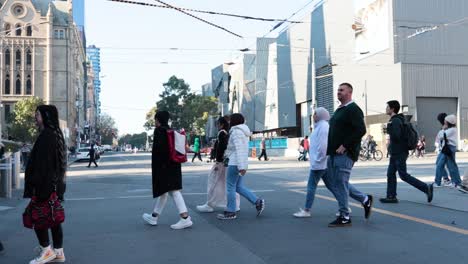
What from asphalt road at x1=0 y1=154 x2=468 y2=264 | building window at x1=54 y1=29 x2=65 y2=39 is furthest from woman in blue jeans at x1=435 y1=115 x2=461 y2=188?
building window at x1=54 y1=29 x2=65 y2=39

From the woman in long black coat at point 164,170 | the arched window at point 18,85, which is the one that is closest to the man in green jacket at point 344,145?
the woman in long black coat at point 164,170

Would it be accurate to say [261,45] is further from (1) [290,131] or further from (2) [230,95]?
(2) [230,95]

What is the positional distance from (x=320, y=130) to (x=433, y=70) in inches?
1484

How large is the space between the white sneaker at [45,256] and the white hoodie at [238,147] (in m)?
3.45

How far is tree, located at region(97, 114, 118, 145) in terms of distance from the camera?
516 ft

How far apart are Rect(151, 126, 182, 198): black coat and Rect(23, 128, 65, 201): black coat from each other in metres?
2.00

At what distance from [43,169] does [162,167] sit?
2.23m

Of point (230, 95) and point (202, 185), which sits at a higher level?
point (230, 95)

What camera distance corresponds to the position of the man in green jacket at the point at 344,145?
7.20m

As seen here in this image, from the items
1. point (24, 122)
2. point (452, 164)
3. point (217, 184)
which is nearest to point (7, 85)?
point (24, 122)

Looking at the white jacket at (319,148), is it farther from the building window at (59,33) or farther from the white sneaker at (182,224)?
the building window at (59,33)

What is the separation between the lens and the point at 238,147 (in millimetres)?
8266

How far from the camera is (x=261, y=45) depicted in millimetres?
73000

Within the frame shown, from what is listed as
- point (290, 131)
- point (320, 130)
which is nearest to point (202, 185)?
point (320, 130)
